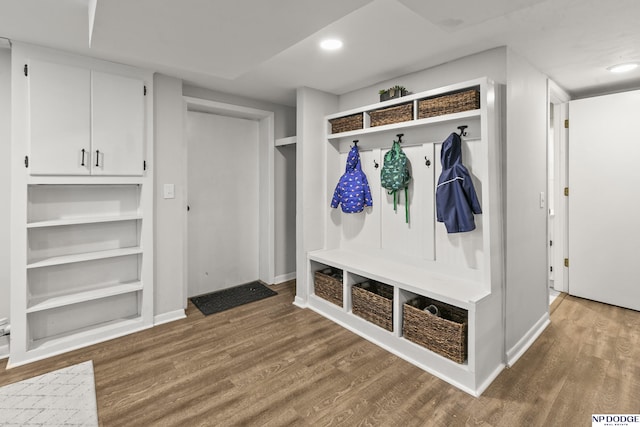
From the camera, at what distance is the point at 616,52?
2.30 meters

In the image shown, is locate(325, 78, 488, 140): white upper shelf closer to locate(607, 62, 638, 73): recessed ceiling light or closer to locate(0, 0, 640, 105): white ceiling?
locate(0, 0, 640, 105): white ceiling

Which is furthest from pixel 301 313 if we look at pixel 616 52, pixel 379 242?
pixel 616 52

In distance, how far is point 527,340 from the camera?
8.46 feet

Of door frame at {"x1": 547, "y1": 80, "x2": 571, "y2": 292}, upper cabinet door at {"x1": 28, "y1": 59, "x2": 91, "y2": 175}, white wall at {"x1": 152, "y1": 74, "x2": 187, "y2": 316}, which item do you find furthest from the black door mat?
door frame at {"x1": 547, "y1": 80, "x2": 571, "y2": 292}

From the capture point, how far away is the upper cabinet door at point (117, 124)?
2516mm

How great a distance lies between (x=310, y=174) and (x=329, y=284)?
3.80ft

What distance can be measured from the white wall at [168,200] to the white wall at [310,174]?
3.84ft

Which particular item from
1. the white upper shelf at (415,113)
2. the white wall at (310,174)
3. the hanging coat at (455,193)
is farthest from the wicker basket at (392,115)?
the white wall at (310,174)

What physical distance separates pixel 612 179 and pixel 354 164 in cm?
263

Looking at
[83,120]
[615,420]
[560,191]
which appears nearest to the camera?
[615,420]

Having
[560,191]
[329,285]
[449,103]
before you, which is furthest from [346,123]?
[560,191]

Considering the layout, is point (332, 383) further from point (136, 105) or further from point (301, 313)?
point (136, 105)

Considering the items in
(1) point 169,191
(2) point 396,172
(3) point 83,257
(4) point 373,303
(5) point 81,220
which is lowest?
(4) point 373,303

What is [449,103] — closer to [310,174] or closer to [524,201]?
[524,201]
